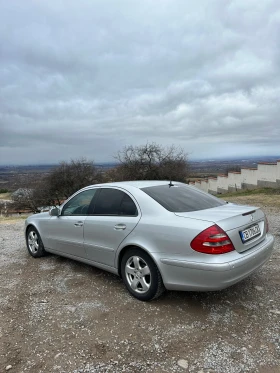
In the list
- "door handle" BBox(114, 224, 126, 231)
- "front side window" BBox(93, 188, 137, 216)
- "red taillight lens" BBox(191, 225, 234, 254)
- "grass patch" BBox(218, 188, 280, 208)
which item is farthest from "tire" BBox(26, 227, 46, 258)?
"grass patch" BBox(218, 188, 280, 208)

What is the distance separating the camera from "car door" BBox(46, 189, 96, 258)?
Result: 4754 mm

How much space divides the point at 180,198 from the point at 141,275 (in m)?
1.18

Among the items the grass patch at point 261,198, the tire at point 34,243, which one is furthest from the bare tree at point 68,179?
the tire at point 34,243

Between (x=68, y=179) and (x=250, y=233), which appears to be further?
(x=68, y=179)

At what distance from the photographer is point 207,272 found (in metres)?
3.20

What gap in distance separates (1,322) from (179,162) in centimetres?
3227

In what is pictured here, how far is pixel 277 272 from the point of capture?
4.70 m

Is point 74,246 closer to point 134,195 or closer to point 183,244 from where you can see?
point 134,195

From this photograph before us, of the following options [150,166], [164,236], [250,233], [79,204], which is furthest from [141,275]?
[150,166]

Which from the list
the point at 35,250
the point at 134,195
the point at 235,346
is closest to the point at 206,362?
the point at 235,346

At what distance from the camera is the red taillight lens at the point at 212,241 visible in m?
3.23

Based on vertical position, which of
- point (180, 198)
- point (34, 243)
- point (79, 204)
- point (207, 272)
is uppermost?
point (180, 198)

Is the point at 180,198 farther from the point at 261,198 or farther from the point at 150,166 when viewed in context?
the point at 150,166

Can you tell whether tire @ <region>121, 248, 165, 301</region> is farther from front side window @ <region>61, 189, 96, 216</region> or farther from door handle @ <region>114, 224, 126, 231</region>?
front side window @ <region>61, 189, 96, 216</region>
